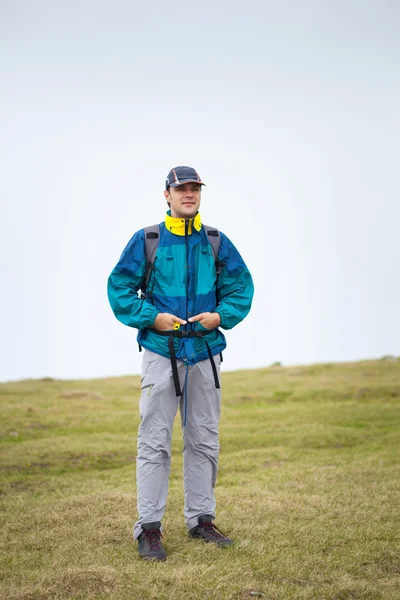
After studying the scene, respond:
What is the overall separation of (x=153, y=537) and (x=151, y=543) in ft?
0.23

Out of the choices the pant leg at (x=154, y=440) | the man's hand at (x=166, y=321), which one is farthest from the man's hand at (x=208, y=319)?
the pant leg at (x=154, y=440)

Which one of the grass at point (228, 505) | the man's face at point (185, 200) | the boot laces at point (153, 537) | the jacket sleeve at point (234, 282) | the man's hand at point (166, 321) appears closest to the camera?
the grass at point (228, 505)

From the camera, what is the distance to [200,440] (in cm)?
729

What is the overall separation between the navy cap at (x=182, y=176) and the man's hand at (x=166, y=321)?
141 cm

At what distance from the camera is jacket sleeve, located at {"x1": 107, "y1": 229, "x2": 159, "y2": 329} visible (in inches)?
276

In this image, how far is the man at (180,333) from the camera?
7020 millimetres

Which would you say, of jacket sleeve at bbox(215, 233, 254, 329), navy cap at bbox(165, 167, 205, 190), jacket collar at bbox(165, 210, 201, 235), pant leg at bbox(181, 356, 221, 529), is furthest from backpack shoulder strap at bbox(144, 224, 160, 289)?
pant leg at bbox(181, 356, 221, 529)

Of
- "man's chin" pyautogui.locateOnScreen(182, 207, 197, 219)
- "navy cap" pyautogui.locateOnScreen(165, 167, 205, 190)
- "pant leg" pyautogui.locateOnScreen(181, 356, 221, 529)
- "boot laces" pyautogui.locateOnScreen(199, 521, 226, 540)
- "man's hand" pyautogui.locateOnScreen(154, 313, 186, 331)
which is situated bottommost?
"boot laces" pyautogui.locateOnScreen(199, 521, 226, 540)

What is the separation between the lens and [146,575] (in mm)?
6109

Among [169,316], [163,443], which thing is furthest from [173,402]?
[169,316]

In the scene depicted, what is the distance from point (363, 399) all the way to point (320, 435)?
6.13 metres

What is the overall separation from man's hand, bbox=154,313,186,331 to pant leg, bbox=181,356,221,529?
509mm

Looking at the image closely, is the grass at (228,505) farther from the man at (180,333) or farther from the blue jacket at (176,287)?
the blue jacket at (176,287)

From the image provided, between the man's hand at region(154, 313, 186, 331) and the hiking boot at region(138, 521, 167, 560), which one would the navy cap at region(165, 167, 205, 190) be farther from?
the hiking boot at region(138, 521, 167, 560)
